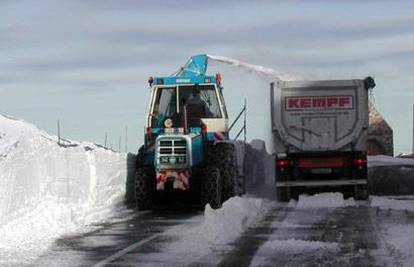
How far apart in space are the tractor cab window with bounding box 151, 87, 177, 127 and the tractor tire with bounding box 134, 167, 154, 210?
142cm

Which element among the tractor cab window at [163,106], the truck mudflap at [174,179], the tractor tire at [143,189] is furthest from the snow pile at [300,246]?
the tractor cab window at [163,106]

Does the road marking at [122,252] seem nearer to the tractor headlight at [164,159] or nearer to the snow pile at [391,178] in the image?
the tractor headlight at [164,159]

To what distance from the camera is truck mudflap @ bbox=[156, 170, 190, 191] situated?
51.5 feet

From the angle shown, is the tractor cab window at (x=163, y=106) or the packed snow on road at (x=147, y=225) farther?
the tractor cab window at (x=163, y=106)

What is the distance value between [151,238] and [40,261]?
257 cm

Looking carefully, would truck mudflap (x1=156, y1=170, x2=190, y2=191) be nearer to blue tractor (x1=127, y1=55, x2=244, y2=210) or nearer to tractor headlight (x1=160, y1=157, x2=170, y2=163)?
blue tractor (x1=127, y1=55, x2=244, y2=210)

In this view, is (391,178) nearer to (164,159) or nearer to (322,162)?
(322,162)

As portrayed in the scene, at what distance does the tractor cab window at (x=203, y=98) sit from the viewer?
17.1 m

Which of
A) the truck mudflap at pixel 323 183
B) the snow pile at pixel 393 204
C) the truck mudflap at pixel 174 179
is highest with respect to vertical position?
the truck mudflap at pixel 174 179

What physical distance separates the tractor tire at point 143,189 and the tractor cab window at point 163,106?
142 cm

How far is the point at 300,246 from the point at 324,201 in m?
7.67

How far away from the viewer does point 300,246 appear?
10.1 meters

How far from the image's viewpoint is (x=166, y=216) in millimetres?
15375

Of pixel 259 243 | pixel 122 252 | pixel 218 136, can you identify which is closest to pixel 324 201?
pixel 218 136
